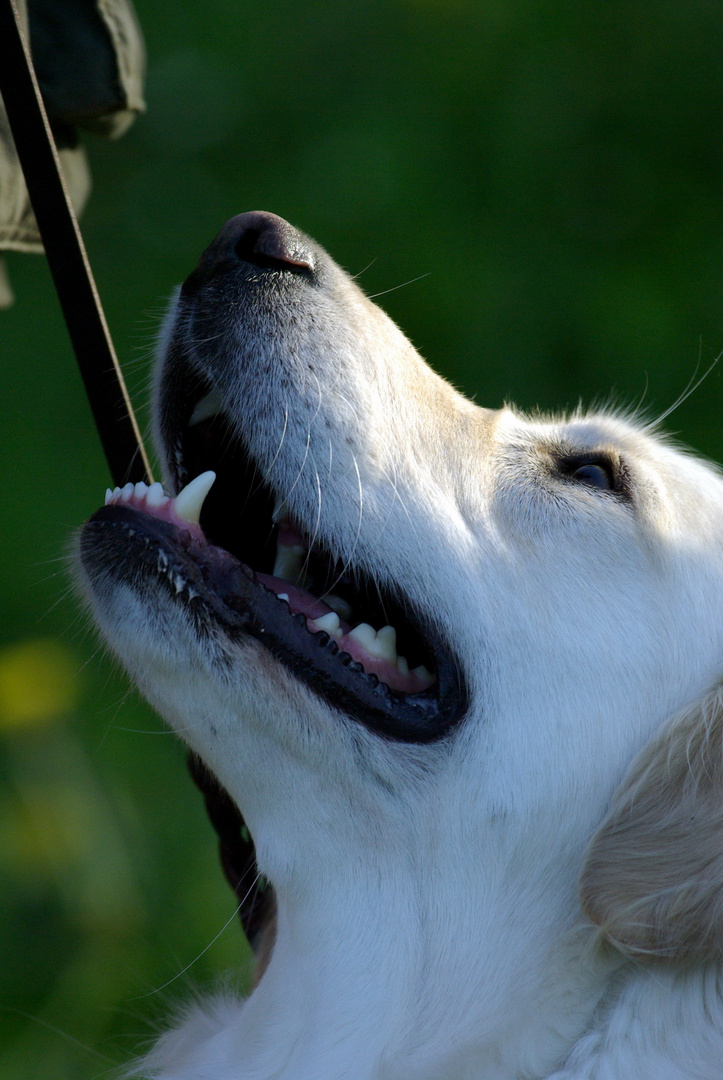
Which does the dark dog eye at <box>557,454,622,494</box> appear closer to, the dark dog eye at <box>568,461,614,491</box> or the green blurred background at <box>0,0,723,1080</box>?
the dark dog eye at <box>568,461,614,491</box>

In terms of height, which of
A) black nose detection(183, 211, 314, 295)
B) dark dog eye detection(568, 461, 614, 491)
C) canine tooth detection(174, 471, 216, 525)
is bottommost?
dark dog eye detection(568, 461, 614, 491)

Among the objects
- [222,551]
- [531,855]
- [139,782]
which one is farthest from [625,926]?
[139,782]

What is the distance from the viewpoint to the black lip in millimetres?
1841

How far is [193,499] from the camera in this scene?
1.92m

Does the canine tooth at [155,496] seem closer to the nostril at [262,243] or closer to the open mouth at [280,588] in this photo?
the open mouth at [280,588]

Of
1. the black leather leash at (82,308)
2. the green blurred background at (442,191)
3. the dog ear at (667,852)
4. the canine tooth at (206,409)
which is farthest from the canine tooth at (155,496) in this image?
the green blurred background at (442,191)

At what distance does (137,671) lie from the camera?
1.90 meters

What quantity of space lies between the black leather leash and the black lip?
45 cm

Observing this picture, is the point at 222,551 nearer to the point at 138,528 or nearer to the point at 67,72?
the point at 138,528

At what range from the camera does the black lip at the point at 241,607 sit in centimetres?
184

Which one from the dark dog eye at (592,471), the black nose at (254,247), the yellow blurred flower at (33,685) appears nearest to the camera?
the black nose at (254,247)

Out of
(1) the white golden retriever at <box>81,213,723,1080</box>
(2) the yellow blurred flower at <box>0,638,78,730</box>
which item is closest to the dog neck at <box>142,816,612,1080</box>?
(1) the white golden retriever at <box>81,213,723,1080</box>

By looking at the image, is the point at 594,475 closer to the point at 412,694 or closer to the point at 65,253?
the point at 412,694

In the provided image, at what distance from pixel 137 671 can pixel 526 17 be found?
556 cm
